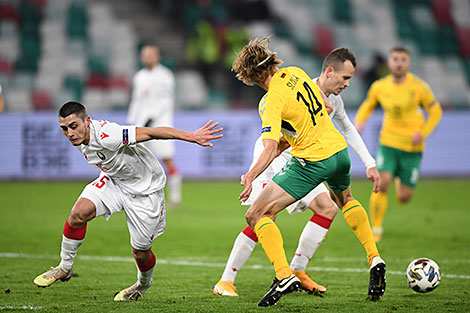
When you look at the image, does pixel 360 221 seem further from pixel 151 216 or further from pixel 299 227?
pixel 299 227

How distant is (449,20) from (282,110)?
687 inches

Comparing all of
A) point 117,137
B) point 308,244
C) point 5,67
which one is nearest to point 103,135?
point 117,137

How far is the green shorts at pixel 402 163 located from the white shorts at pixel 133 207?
14.6 ft

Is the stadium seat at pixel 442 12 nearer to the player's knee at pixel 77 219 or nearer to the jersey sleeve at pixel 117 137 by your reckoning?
the jersey sleeve at pixel 117 137

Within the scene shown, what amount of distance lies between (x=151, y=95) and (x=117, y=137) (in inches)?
259

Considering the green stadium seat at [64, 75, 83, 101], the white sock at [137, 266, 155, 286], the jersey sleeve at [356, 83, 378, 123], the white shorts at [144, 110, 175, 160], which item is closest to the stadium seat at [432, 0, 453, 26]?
the green stadium seat at [64, 75, 83, 101]

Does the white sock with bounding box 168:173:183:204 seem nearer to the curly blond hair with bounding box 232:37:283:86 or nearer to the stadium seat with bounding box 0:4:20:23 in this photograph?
the curly blond hair with bounding box 232:37:283:86

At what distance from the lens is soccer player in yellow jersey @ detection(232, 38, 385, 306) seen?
4941 millimetres

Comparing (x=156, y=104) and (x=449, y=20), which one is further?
(x=449, y=20)

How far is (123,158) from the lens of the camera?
210 inches

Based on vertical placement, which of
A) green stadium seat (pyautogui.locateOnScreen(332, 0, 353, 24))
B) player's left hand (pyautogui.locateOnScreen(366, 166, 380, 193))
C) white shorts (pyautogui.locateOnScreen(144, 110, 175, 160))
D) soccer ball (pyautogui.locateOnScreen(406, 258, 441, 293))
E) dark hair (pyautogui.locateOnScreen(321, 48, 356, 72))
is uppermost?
green stadium seat (pyautogui.locateOnScreen(332, 0, 353, 24))

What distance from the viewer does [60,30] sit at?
18875 millimetres

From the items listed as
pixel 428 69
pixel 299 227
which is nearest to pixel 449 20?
pixel 428 69

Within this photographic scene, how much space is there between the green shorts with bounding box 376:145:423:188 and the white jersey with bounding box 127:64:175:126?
4.30 meters
